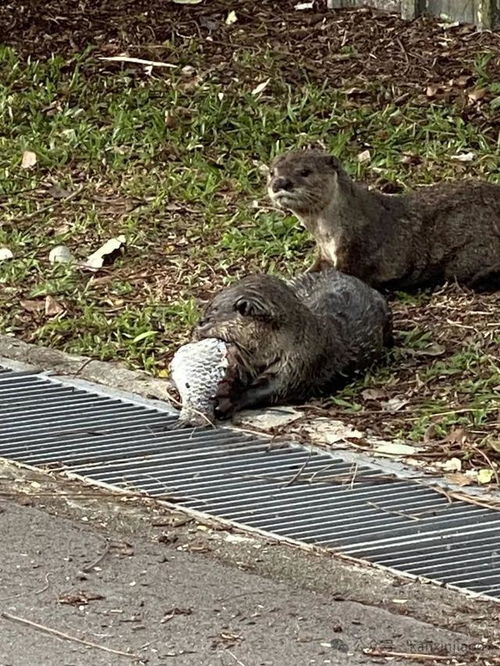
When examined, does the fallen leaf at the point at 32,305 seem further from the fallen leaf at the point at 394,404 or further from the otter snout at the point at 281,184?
the fallen leaf at the point at 394,404

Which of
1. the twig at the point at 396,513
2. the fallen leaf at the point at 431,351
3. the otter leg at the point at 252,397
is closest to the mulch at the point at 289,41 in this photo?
the fallen leaf at the point at 431,351

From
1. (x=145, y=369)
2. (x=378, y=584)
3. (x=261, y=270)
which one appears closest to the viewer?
(x=378, y=584)

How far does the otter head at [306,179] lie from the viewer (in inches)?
324

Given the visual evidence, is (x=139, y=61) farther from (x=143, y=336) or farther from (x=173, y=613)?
(x=173, y=613)

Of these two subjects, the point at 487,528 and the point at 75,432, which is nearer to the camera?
the point at 487,528

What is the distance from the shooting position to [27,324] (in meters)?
7.90

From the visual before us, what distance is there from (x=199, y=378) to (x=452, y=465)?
3.53 ft

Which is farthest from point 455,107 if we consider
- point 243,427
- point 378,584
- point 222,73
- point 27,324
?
point 378,584

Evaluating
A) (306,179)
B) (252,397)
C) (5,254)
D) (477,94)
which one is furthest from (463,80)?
(252,397)

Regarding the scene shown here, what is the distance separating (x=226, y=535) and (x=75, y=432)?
3.91ft

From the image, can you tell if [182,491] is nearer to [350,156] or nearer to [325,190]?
[325,190]

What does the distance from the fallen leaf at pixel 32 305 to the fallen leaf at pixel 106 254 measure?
1.79ft

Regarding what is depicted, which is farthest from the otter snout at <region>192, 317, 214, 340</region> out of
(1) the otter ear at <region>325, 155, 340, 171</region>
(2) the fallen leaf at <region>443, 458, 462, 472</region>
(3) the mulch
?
(3) the mulch

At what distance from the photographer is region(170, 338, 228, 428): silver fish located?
21.9ft
